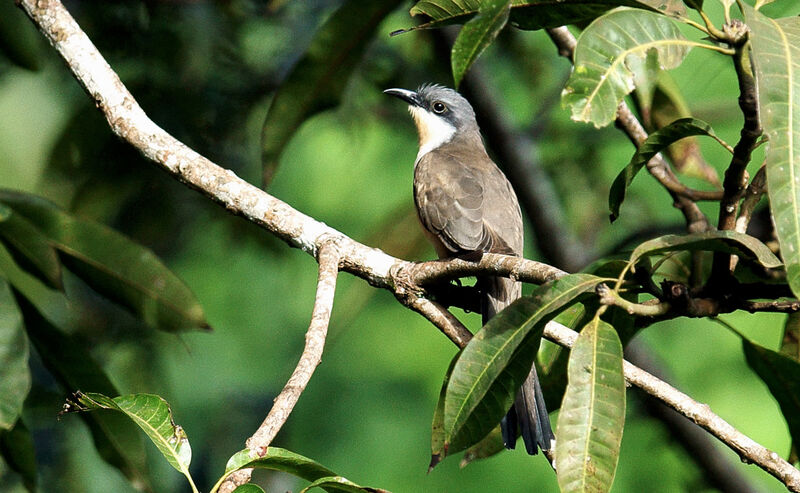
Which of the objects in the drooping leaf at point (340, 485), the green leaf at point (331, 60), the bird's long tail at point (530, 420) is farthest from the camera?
the green leaf at point (331, 60)

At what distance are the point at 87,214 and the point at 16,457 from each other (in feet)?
4.61

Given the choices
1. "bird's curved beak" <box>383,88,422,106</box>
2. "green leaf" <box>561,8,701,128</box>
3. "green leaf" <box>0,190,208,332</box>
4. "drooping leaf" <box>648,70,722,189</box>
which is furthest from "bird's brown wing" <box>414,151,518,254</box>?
"green leaf" <box>561,8,701,128</box>

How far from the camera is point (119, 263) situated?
3293 mm

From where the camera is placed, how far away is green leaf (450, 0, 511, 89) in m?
1.67

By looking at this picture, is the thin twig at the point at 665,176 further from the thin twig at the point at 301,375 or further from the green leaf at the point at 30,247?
the green leaf at the point at 30,247

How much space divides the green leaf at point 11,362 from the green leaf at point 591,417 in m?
1.76

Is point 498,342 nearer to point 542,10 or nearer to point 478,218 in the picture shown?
point 542,10

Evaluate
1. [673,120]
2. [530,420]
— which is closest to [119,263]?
[530,420]

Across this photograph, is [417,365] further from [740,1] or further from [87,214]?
[740,1]

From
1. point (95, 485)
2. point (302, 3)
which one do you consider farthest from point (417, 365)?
point (302, 3)

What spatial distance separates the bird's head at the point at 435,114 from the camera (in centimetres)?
468

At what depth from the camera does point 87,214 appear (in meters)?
4.10

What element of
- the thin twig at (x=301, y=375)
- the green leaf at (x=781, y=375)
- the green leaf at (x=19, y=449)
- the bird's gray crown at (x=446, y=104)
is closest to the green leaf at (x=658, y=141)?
the green leaf at (x=781, y=375)

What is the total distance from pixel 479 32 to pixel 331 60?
1.96 meters
